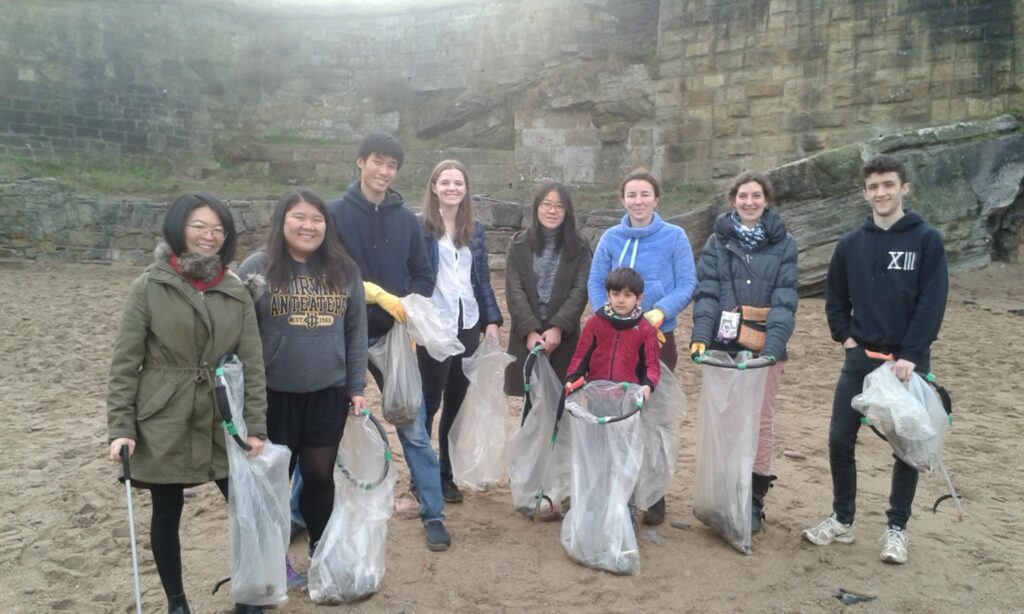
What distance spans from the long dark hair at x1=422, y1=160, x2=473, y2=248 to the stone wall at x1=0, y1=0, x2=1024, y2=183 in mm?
8853

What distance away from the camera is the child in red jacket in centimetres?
341

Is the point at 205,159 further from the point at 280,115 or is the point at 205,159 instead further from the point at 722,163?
the point at 722,163

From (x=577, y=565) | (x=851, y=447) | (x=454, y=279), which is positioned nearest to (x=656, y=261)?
(x=454, y=279)

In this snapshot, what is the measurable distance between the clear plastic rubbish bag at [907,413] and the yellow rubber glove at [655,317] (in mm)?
872

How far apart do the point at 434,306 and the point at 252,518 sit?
50.1 inches

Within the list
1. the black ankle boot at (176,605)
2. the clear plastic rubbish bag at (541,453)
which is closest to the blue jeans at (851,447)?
the clear plastic rubbish bag at (541,453)

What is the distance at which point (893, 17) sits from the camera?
1052cm

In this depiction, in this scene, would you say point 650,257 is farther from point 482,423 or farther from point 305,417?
point 305,417

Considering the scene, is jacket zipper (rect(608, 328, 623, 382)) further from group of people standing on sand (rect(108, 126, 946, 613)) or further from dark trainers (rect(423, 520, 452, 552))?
dark trainers (rect(423, 520, 452, 552))

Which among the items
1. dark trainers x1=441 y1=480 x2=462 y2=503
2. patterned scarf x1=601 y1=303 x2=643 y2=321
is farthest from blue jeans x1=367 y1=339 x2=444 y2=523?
patterned scarf x1=601 y1=303 x2=643 y2=321

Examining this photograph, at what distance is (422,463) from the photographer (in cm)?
347

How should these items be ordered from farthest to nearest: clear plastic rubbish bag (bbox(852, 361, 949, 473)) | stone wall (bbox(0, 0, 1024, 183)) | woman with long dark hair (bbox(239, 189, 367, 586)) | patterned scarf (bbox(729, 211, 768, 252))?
1. stone wall (bbox(0, 0, 1024, 183))
2. patterned scarf (bbox(729, 211, 768, 252))
3. clear plastic rubbish bag (bbox(852, 361, 949, 473))
4. woman with long dark hair (bbox(239, 189, 367, 586))

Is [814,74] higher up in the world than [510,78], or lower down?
lower down

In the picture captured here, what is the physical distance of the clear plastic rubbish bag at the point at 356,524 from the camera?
294 cm
